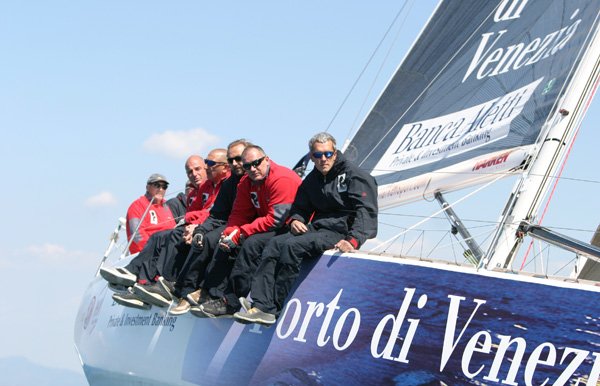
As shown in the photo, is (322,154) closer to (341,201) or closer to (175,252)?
(341,201)

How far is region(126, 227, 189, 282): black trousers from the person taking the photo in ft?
23.5

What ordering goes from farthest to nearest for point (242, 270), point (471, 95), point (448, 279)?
1. point (471, 95)
2. point (242, 270)
3. point (448, 279)

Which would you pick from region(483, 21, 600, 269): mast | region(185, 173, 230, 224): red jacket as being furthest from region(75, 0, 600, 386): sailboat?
region(185, 173, 230, 224): red jacket

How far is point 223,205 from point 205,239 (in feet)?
1.35

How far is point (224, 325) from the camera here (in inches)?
249

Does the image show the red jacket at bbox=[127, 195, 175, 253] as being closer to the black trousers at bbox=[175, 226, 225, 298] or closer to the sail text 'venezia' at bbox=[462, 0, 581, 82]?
the black trousers at bbox=[175, 226, 225, 298]

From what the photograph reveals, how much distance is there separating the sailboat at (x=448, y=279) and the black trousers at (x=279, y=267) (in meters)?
0.09

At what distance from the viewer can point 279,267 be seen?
19.3 ft

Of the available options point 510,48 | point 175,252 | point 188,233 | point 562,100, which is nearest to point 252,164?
point 188,233

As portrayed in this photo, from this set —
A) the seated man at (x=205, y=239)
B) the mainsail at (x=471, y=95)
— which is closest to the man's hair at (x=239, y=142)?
the seated man at (x=205, y=239)

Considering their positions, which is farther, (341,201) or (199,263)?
(199,263)

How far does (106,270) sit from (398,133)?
2660mm

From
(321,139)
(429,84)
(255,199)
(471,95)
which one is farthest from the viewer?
(429,84)

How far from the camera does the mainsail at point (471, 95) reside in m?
7.19
